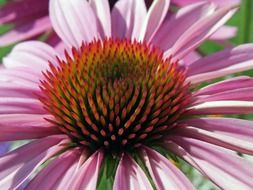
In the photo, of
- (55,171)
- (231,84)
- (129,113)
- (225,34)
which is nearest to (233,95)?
(231,84)

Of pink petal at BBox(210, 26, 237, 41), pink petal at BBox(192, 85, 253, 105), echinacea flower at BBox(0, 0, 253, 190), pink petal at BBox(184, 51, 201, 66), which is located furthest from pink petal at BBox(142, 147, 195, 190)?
pink petal at BBox(210, 26, 237, 41)

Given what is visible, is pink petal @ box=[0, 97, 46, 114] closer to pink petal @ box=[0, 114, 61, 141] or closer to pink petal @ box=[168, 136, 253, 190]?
pink petal @ box=[0, 114, 61, 141]

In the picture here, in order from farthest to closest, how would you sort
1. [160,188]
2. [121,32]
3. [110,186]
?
[121,32] < [110,186] < [160,188]

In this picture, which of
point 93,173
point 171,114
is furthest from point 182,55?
point 93,173

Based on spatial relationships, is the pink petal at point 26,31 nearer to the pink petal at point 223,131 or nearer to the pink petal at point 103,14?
the pink petal at point 103,14

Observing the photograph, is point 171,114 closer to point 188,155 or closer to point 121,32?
point 188,155
